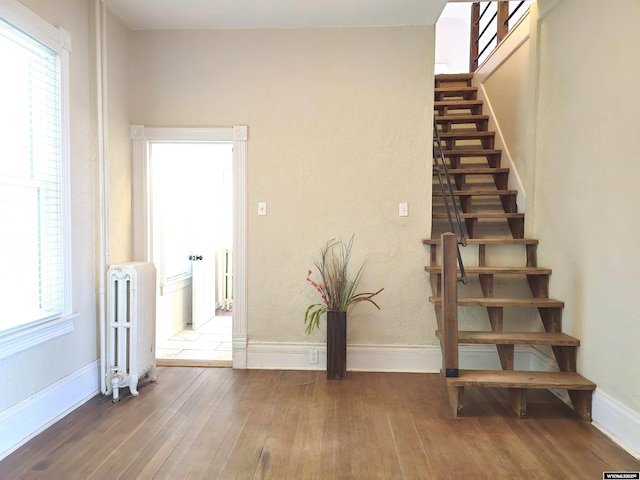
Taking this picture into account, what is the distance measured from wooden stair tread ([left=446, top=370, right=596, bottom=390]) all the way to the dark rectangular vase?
2.82 feet

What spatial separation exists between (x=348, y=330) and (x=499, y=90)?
2882 mm

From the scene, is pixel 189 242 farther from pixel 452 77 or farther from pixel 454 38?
pixel 454 38

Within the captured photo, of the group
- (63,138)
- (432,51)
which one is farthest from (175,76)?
(432,51)

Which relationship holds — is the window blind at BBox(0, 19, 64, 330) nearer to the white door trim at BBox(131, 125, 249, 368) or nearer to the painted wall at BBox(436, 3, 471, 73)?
the white door trim at BBox(131, 125, 249, 368)

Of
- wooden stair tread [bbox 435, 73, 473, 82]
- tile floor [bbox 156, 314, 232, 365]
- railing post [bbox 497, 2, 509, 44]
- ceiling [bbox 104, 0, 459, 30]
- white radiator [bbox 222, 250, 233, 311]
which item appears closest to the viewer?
ceiling [bbox 104, 0, 459, 30]

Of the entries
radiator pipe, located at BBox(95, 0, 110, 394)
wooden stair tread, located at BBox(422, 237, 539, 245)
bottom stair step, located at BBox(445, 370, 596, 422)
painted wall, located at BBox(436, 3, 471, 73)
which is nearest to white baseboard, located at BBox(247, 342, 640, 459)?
bottom stair step, located at BBox(445, 370, 596, 422)

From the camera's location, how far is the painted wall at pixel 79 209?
2.33 meters

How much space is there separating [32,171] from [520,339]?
319 cm

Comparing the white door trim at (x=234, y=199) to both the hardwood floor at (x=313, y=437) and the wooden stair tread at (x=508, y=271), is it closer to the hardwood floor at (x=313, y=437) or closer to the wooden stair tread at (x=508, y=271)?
the hardwood floor at (x=313, y=437)

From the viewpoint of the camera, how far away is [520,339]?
257 centimetres

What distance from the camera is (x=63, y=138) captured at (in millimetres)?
2430

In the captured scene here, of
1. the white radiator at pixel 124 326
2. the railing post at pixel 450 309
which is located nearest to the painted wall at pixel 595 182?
the railing post at pixel 450 309

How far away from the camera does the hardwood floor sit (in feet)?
6.23

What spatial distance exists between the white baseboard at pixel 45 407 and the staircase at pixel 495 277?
7.95 feet
